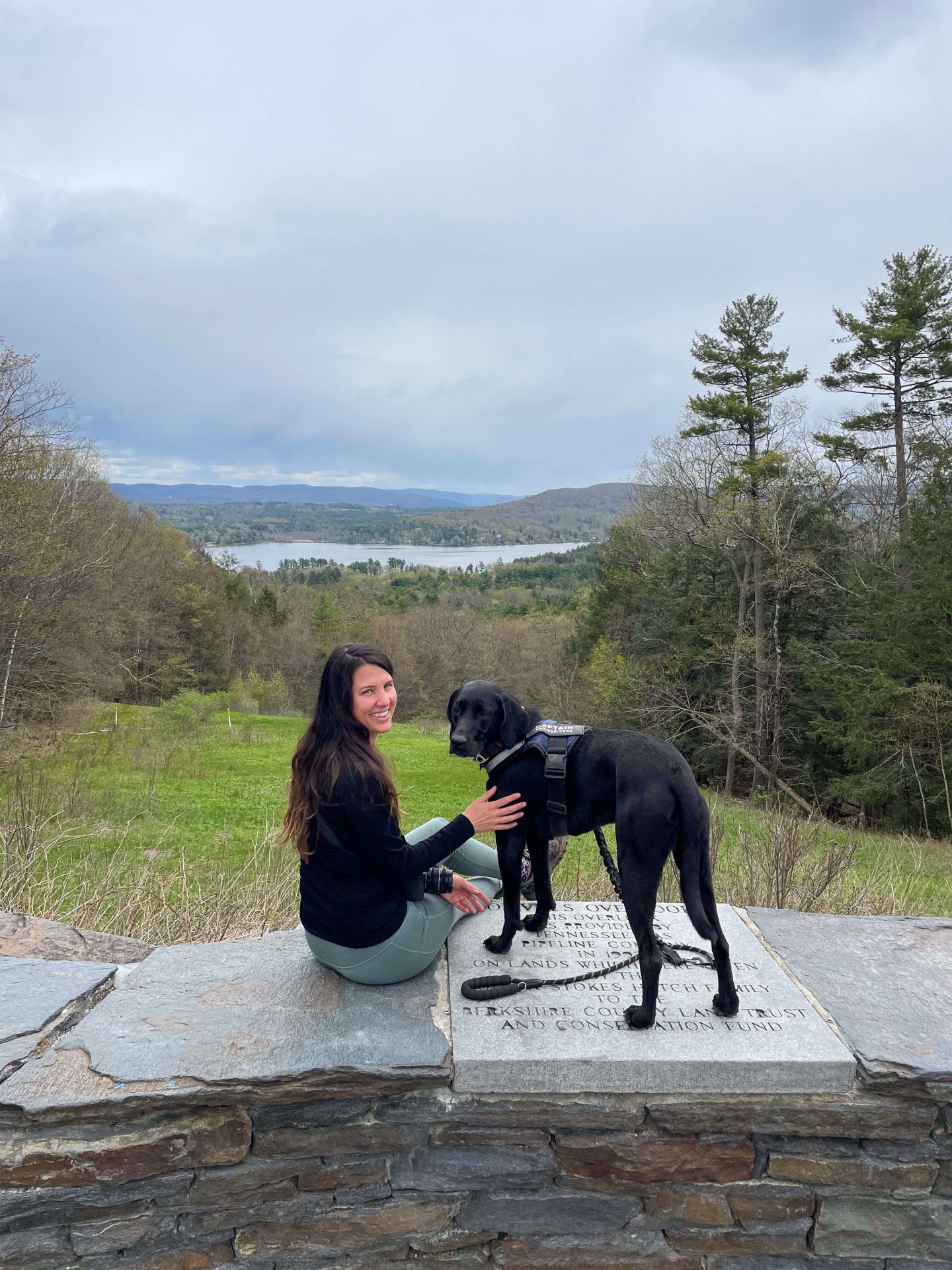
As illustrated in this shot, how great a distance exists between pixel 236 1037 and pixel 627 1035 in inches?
52.3

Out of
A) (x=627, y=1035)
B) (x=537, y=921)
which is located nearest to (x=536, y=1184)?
(x=627, y=1035)

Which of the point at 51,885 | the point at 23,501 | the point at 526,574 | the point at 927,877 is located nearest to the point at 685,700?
the point at 927,877

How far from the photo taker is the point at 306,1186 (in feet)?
7.40

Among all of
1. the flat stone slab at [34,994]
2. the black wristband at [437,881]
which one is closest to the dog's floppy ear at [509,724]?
the black wristband at [437,881]

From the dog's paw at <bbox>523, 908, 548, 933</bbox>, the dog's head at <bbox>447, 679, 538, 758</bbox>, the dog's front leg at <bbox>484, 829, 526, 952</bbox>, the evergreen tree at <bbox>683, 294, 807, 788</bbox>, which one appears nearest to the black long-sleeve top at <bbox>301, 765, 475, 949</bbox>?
the dog's front leg at <bbox>484, 829, 526, 952</bbox>

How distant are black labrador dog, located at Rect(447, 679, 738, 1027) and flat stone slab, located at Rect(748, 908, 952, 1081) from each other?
472mm

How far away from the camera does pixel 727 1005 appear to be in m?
2.49

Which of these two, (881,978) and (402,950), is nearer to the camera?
(402,950)

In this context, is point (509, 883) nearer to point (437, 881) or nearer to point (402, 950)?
point (437, 881)

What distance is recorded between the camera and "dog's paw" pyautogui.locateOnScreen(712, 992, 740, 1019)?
8.14 feet

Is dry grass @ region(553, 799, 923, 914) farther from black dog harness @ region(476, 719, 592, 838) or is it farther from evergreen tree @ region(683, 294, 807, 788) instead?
evergreen tree @ region(683, 294, 807, 788)

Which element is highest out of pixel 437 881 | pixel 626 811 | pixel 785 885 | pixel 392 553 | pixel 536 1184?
pixel 392 553

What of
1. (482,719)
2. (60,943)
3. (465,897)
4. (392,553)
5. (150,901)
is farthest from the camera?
(392,553)

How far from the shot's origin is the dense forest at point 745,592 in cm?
1378
